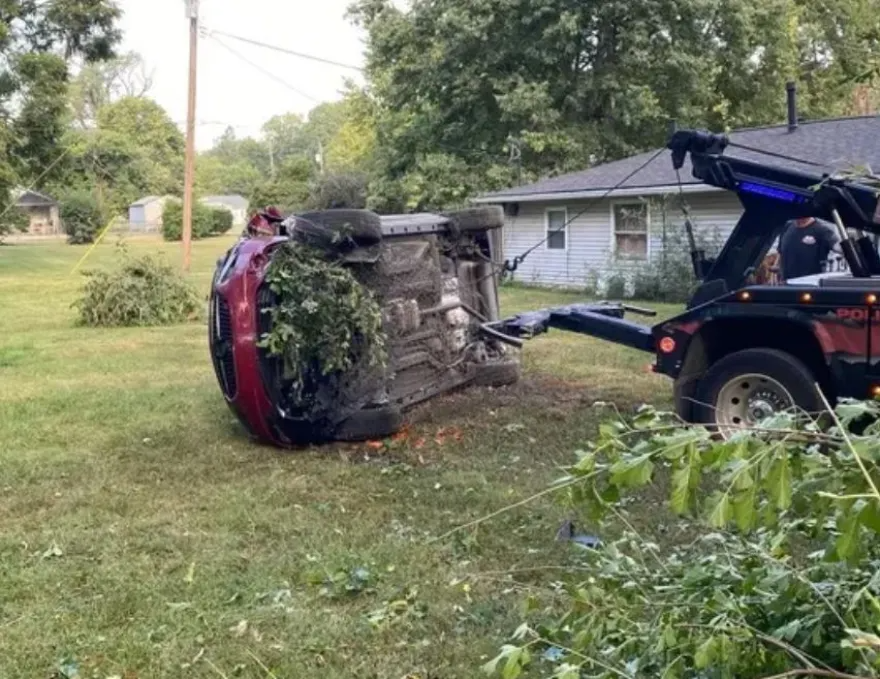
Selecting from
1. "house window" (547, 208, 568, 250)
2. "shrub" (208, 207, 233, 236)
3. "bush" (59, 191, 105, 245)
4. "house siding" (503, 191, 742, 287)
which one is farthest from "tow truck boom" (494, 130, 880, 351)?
"shrub" (208, 207, 233, 236)

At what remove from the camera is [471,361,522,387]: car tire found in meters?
9.29

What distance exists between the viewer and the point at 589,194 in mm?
21328

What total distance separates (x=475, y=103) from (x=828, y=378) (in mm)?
22995

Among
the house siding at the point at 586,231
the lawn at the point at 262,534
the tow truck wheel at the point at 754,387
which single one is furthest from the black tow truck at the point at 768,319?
the house siding at the point at 586,231

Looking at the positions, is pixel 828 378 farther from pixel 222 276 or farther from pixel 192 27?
pixel 192 27

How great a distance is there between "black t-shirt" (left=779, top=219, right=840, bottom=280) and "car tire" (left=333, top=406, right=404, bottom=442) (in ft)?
11.0

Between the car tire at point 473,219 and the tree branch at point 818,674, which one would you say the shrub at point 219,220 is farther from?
the tree branch at point 818,674

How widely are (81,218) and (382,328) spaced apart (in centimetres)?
5260

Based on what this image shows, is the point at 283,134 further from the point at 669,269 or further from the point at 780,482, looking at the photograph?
the point at 780,482

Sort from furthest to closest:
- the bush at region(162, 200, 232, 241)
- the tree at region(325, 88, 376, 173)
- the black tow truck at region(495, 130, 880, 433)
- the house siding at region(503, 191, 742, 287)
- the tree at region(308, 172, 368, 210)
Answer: the bush at region(162, 200, 232, 241) < the tree at region(325, 88, 376, 173) < the tree at region(308, 172, 368, 210) < the house siding at region(503, 191, 742, 287) < the black tow truck at region(495, 130, 880, 433)

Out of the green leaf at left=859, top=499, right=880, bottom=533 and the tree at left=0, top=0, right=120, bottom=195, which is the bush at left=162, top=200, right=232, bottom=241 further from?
the green leaf at left=859, top=499, right=880, bottom=533

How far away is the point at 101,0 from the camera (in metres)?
31.4

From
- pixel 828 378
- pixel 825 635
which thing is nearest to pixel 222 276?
pixel 828 378

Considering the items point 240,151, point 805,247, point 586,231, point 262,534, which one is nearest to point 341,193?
point 586,231
